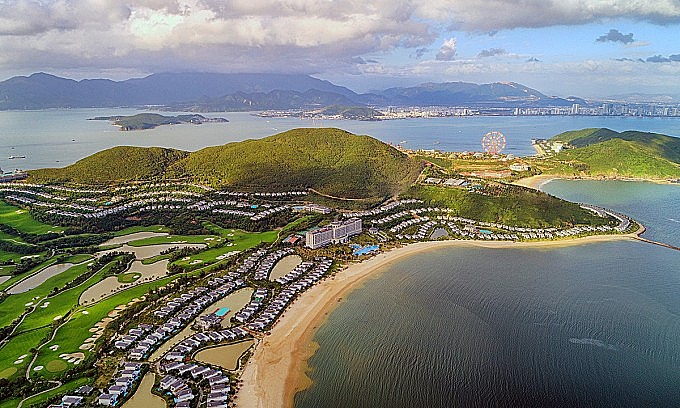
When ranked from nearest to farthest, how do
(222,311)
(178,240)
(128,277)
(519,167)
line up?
(222,311) → (128,277) → (178,240) → (519,167)

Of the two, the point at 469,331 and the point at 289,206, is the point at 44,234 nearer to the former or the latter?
the point at 289,206

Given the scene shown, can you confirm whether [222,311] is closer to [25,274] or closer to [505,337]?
[505,337]

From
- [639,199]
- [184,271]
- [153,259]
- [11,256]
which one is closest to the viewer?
[184,271]

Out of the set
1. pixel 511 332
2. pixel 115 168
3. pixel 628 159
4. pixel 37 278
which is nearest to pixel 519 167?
pixel 628 159

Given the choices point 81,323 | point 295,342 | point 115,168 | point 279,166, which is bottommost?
point 295,342

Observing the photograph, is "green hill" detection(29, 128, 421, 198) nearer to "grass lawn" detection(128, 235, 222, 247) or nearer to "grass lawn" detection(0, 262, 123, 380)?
"grass lawn" detection(128, 235, 222, 247)

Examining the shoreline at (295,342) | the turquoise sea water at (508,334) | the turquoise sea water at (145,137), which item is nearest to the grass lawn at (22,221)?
the shoreline at (295,342)

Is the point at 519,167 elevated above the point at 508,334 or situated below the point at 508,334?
above

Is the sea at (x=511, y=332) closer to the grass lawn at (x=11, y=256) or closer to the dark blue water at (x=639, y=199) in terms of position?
the dark blue water at (x=639, y=199)
